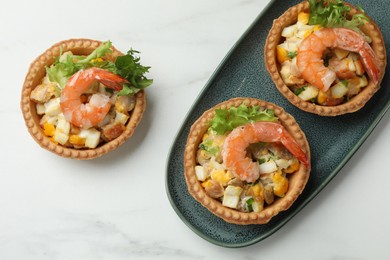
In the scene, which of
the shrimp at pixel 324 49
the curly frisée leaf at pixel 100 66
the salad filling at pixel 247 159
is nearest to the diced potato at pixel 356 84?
the shrimp at pixel 324 49

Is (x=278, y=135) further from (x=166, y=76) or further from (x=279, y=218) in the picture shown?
(x=166, y=76)

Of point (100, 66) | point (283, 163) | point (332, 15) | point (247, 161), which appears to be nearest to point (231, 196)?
→ point (247, 161)

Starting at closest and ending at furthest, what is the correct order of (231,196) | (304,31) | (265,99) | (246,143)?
(246,143) → (231,196) → (304,31) → (265,99)

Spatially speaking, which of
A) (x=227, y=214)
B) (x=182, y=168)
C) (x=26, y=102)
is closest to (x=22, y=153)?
(x=26, y=102)

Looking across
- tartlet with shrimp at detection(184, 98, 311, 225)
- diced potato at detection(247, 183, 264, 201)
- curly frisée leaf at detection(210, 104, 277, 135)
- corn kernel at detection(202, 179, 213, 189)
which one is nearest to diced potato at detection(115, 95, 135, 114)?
tartlet with shrimp at detection(184, 98, 311, 225)

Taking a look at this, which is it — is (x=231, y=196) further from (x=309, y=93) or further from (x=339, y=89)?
(x=339, y=89)

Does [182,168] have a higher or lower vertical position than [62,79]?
lower

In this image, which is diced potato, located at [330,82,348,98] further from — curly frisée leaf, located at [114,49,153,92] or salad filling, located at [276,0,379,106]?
curly frisée leaf, located at [114,49,153,92]
